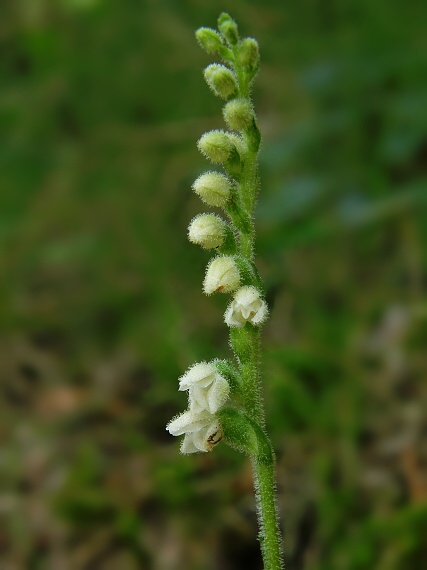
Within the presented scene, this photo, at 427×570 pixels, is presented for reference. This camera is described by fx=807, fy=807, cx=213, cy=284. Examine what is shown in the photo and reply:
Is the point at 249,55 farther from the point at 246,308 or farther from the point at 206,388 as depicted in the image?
the point at 206,388

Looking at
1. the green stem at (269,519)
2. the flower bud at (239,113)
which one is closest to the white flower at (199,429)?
the green stem at (269,519)

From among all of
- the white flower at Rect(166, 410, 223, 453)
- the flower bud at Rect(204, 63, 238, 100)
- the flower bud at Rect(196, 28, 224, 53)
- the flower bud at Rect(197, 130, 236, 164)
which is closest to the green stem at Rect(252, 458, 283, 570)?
the white flower at Rect(166, 410, 223, 453)

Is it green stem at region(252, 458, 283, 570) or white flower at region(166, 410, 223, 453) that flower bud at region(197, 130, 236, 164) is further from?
green stem at region(252, 458, 283, 570)

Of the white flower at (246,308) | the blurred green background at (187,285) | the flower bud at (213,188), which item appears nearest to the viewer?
the white flower at (246,308)

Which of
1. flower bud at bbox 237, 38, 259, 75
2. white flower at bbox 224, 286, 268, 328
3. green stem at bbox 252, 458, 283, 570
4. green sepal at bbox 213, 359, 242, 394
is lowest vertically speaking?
green stem at bbox 252, 458, 283, 570

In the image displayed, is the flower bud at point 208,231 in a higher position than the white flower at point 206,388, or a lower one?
higher

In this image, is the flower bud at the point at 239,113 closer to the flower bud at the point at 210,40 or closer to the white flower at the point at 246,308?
the flower bud at the point at 210,40
